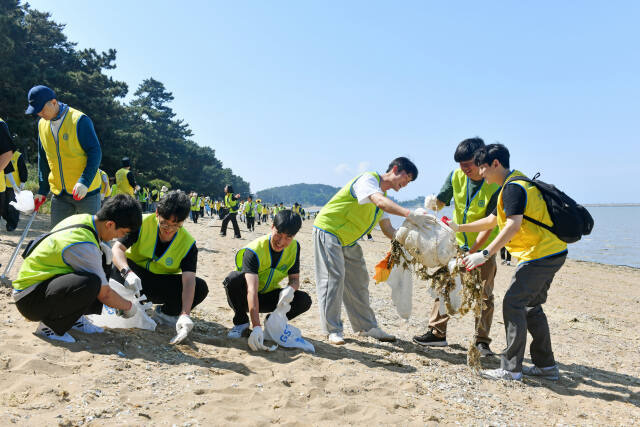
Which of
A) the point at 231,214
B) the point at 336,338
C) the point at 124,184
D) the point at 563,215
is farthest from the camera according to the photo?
the point at 231,214

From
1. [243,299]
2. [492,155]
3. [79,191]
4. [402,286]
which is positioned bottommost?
[243,299]

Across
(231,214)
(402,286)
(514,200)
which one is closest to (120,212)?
(402,286)

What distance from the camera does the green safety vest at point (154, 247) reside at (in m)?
3.56

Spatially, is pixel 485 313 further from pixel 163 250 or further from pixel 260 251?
pixel 163 250

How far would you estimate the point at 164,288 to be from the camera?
3727 mm

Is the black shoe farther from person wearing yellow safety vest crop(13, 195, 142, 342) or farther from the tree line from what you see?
the tree line

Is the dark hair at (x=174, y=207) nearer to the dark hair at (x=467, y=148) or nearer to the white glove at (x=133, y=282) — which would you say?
the white glove at (x=133, y=282)

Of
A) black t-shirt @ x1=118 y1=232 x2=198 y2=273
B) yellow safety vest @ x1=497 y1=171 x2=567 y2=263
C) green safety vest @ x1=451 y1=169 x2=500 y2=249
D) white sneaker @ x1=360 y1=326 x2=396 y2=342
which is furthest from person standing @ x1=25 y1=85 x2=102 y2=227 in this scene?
yellow safety vest @ x1=497 y1=171 x2=567 y2=263

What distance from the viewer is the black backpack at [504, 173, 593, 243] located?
132 inches

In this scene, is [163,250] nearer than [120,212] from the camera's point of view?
No

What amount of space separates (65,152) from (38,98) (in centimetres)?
50

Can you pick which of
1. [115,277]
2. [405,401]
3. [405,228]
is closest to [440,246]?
[405,228]

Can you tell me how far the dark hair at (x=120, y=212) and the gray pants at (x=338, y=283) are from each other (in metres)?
1.74

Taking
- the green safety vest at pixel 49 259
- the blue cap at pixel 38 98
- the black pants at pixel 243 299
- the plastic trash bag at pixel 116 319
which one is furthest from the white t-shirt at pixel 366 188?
the blue cap at pixel 38 98
